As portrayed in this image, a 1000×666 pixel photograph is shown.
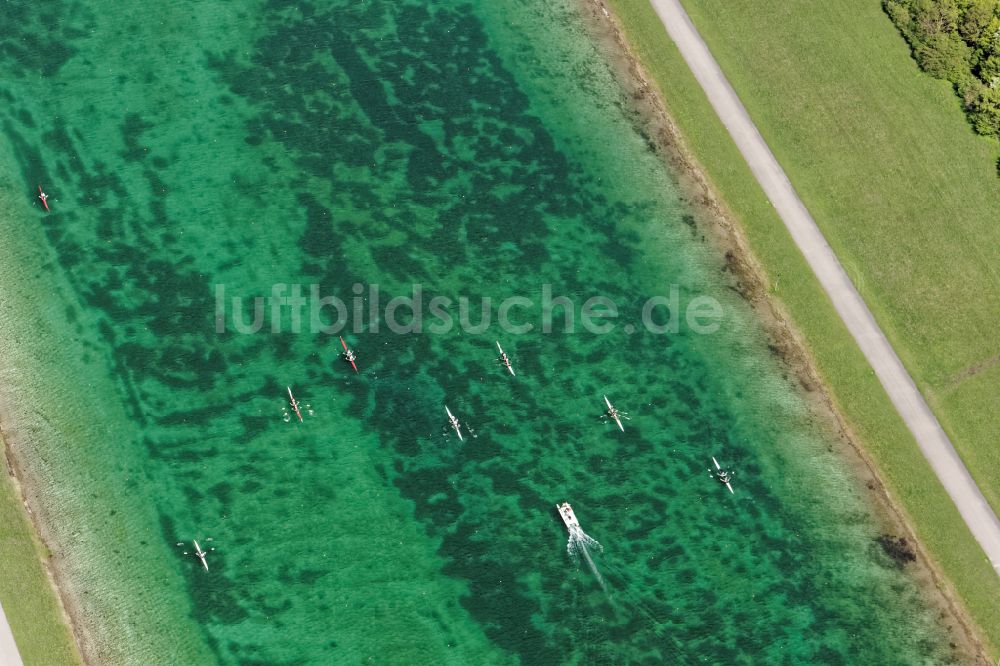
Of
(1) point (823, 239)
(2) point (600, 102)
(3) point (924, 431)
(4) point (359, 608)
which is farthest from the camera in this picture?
(2) point (600, 102)

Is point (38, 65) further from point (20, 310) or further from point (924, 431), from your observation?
point (924, 431)

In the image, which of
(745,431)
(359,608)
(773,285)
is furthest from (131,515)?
(773,285)

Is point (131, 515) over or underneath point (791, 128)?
underneath

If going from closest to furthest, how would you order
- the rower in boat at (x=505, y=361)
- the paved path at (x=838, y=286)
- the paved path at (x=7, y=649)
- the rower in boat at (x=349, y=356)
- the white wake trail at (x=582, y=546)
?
the paved path at (x=7, y=649) < the white wake trail at (x=582, y=546) < the paved path at (x=838, y=286) < the rower in boat at (x=349, y=356) < the rower in boat at (x=505, y=361)

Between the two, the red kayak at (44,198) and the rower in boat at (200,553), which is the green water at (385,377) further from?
the red kayak at (44,198)

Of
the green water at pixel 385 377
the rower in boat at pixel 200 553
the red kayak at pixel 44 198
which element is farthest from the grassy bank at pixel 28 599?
the red kayak at pixel 44 198

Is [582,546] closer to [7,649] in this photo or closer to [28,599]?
[28,599]
